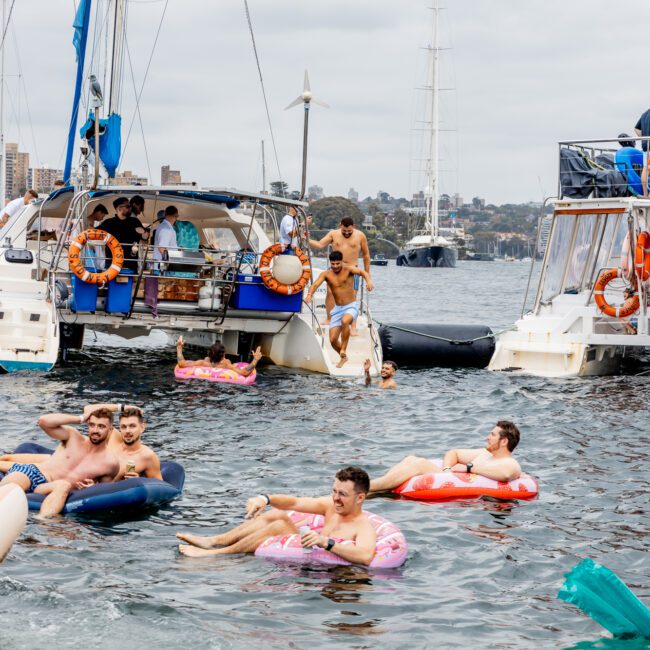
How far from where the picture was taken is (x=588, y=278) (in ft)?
73.0

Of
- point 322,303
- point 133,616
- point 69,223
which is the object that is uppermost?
point 69,223

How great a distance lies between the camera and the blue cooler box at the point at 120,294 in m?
18.4

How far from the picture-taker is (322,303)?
859 inches

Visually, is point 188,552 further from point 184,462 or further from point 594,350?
point 594,350

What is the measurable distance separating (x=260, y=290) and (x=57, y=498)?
9.15 metres

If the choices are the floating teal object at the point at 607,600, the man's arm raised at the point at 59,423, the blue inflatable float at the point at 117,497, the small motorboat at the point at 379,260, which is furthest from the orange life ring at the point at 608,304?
the small motorboat at the point at 379,260

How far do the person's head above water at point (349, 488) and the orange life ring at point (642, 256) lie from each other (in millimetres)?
11926

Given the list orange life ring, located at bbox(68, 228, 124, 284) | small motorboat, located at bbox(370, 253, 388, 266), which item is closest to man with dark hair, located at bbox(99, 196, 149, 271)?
orange life ring, located at bbox(68, 228, 124, 284)

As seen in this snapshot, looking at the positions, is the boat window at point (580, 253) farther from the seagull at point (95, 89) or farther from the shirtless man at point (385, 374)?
the seagull at point (95, 89)

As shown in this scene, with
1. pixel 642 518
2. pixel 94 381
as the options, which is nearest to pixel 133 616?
pixel 642 518

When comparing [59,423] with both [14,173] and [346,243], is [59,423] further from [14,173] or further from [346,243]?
[14,173]

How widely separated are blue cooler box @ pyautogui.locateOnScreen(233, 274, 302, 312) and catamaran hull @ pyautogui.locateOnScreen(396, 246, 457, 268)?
84.5 metres

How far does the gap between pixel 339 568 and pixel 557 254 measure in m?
13.9

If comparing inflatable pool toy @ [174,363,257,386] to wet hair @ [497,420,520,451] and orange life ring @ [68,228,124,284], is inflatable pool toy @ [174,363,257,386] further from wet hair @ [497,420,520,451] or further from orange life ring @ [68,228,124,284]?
wet hair @ [497,420,520,451]
